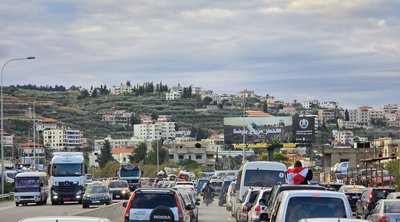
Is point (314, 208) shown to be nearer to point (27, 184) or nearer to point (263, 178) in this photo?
point (263, 178)

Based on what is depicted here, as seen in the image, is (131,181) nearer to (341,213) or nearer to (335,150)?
(335,150)

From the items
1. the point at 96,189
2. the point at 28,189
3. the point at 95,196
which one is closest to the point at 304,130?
the point at 28,189

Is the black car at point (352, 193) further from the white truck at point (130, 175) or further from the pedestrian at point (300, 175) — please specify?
the white truck at point (130, 175)

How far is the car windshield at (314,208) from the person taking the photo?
789 inches

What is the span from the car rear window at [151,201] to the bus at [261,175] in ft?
46.8

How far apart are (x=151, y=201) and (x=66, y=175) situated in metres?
39.6

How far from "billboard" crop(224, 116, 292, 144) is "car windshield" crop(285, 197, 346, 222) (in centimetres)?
8878

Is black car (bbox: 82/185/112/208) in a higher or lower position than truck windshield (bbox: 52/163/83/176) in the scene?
lower

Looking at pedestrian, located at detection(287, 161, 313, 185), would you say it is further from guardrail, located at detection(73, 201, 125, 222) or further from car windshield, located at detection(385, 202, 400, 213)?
guardrail, located at detection(73, 201, 125, 222)

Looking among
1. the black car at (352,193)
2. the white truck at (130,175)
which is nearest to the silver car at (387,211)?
the black car at (352,193)

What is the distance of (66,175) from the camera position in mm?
66250

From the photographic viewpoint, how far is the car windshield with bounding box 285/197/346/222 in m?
20.0

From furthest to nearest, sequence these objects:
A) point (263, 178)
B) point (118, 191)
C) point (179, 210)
→ point (118, 191), point (263, 178), point (179, 210)

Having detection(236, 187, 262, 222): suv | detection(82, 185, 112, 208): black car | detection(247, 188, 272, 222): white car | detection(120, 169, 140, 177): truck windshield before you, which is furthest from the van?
detection(247, 188, 272, 222): white car
